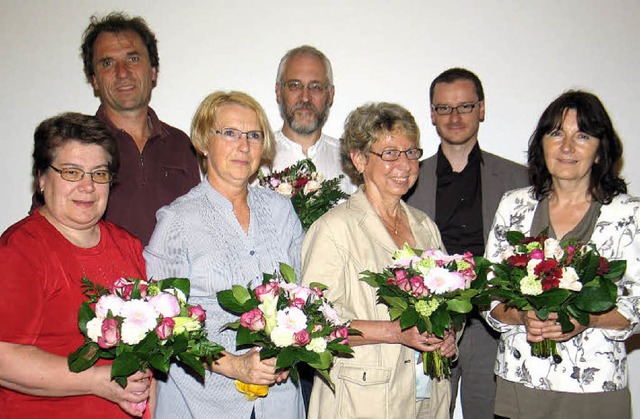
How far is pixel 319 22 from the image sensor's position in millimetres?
4938

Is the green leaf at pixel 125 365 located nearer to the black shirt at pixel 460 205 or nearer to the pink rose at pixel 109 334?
the pink rose at pixel 109 334

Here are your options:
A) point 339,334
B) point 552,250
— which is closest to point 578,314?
point 552,250

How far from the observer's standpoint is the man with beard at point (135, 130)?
11.5 ft

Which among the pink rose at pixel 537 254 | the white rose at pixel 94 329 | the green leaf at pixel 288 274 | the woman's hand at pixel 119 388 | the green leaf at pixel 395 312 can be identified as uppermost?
the pink rose at pixel 537 254

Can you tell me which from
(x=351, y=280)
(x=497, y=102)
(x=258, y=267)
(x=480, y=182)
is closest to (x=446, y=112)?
(x=480, y=182)

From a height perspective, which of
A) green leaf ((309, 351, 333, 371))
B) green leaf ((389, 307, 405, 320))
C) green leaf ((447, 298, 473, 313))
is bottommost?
green leaf ((309, 351, 333, 371))

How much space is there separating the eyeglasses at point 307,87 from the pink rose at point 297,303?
2.41 meters

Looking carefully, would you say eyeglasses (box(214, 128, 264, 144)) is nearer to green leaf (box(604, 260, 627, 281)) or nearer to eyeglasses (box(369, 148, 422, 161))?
eyeglasses (box(369, 148, 422, 161))

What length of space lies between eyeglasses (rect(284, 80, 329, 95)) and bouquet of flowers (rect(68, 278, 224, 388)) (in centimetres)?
245

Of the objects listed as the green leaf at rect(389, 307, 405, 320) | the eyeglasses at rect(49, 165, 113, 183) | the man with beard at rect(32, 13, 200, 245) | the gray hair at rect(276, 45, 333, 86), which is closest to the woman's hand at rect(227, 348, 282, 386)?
the green leaf at rect(389, 307, 405, 320)

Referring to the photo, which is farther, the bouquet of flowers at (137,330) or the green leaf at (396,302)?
the green leaf at (396,302)

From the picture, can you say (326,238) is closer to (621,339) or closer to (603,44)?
(621,339)

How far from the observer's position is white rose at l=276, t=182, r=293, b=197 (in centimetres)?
335

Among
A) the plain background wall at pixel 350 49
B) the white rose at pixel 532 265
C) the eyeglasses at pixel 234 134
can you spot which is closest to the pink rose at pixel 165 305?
the eyeglasses at pixel 234 134
